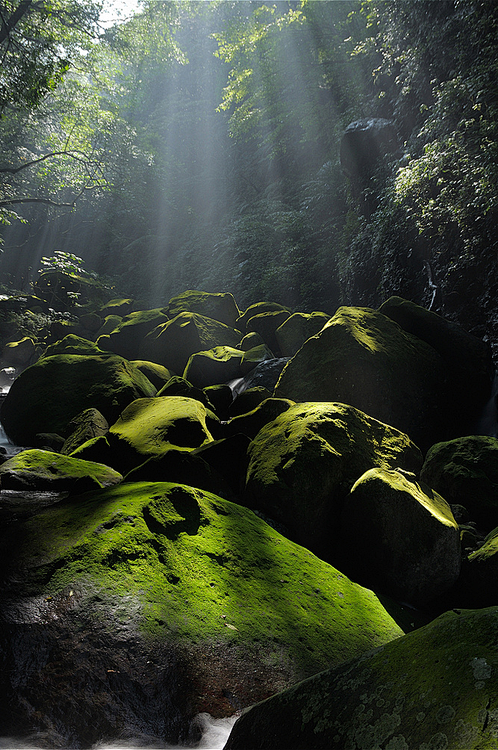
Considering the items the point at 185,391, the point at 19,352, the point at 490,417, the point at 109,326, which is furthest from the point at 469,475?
the point at 19,352

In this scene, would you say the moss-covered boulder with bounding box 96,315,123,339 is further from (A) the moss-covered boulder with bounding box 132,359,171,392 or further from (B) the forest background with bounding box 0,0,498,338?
(A) the moss-covered boulder with bounding box 132,359,171,392

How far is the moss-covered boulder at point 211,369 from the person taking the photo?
11.0 meters

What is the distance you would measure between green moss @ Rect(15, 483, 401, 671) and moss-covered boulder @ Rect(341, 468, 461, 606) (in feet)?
1.69

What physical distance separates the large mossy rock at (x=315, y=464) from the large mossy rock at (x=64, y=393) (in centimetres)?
450

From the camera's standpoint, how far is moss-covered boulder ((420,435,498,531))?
5.30 metres

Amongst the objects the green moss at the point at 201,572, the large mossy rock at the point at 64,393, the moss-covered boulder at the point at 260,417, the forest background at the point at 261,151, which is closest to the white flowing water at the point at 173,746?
the green moss at the point at 201,572

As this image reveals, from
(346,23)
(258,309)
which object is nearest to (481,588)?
(258,309)

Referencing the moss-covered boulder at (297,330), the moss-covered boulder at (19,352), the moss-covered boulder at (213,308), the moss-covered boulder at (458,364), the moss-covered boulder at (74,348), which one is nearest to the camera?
the moss-covered boulder at (458,364)

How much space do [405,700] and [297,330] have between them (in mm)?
10877

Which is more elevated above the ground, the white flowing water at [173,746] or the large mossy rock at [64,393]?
the large mossy rock at [64,393]

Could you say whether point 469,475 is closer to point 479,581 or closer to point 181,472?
point 479,581

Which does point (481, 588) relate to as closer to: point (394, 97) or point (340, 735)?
point (340, 735)

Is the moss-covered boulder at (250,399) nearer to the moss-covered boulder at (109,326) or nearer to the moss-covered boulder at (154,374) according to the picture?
the moss-covered boulder at (154,374)

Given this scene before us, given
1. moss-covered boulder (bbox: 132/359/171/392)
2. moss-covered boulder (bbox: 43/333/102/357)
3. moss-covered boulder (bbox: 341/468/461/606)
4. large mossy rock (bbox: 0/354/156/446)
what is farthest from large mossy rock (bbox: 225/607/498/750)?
moss-covered boulder (bbox: 43/333/102/357)
